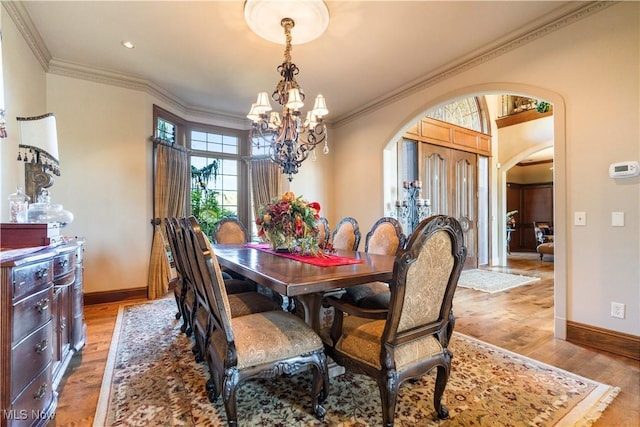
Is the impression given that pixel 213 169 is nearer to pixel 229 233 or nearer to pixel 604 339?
pixel 229 233

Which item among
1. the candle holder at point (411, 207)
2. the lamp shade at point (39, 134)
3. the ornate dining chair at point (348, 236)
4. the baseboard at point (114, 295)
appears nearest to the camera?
the lamp shade at point (39, 134)

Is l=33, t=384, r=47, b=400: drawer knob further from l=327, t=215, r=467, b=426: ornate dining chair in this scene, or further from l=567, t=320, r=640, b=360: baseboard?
l=567, t=320, r=640, b=360: baseboard

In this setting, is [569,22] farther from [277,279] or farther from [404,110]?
[277,279]

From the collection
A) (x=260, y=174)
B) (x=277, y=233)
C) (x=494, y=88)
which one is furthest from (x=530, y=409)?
(x=260, y=174)

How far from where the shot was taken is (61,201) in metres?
3.62

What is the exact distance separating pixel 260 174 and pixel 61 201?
Result: 2776 millimetres

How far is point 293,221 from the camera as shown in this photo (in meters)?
2.42

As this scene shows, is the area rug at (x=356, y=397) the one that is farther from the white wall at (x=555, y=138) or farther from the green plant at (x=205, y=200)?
the green plant at (x=205, y=200)

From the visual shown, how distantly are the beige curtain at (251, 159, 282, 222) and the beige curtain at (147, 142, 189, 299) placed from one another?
128 centimetres

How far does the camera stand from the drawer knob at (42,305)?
4.90 feet

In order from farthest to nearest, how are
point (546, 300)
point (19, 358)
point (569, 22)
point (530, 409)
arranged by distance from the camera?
point (546, 300), point (569, 22), point (530, 409), point (19, 358)

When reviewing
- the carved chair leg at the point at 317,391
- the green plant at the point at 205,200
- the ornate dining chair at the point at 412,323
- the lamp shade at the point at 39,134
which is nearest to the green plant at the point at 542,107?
the ornate dining chair at the point at 412,323

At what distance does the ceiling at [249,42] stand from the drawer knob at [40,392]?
2.87m

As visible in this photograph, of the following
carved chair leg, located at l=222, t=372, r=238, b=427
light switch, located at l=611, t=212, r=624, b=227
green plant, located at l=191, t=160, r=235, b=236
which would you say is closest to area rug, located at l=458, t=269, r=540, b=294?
light switch, located at l=611, t=212, r=624, b=227
